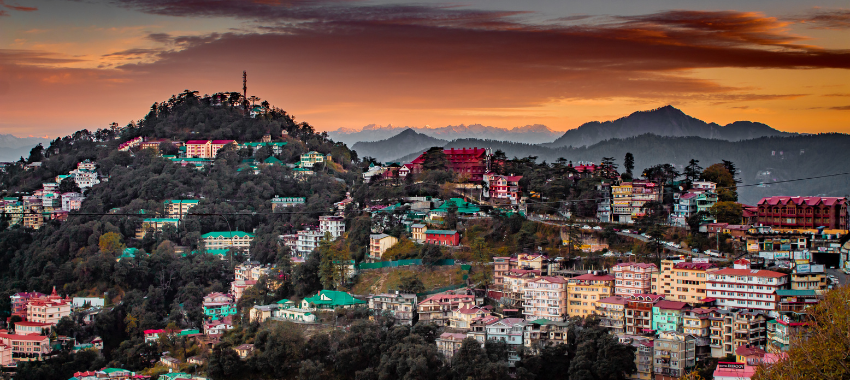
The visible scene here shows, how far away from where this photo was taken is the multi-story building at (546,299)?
52.7 feet

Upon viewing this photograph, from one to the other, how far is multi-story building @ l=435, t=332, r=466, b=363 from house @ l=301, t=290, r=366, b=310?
280 centimetres

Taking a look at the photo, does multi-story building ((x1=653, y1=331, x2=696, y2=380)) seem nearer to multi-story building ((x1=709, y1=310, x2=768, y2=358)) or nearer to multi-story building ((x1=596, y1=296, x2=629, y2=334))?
multi-story building ((x1=709, y1=310, x2=768, y2=358))

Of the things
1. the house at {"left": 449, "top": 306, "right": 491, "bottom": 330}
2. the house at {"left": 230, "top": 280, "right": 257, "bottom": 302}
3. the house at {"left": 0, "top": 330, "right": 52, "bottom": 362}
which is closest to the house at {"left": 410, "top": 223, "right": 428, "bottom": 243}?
the house at {"left": 449, "top": 306, "right": 491, "bottom": 330}

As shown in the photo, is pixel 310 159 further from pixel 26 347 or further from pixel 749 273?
pixel 749 273

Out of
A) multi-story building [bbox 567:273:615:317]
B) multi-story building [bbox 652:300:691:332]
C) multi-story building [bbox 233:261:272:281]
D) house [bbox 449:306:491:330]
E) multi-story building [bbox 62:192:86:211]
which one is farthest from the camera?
multi-story building [bbox 62:192:86:211]

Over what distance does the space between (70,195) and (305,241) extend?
1140 centimetres

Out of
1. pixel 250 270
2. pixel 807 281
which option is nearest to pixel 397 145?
pixel 250 270

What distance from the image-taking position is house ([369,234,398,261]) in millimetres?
19812

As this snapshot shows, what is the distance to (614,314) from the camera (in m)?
15.4

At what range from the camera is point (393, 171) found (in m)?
25.4

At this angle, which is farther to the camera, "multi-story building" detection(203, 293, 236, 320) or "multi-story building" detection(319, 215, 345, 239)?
"multi-story building" detection(319, 215, 345, 239)

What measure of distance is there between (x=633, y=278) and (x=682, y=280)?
0.96 metres

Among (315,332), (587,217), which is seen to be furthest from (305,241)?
(587,217)

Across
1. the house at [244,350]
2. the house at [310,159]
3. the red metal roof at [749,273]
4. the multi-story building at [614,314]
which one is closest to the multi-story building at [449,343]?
the multi-story building at [614,314]
